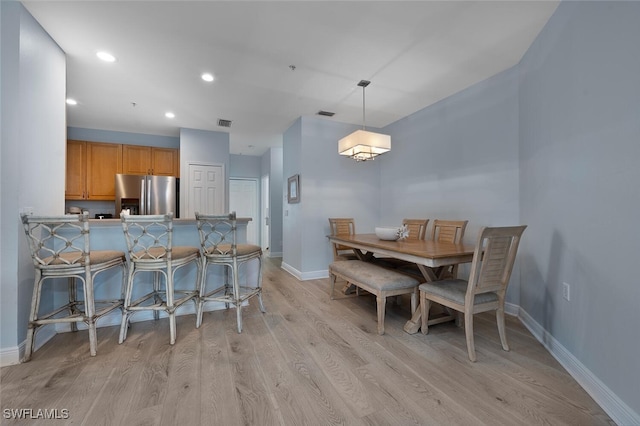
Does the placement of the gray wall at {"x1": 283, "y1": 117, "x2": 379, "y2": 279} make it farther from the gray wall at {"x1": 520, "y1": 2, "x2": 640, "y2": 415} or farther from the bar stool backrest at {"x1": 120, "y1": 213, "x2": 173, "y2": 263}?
the gray wall at {"x1": 520, "y1": 2, "x2": 640, "y2": 415}

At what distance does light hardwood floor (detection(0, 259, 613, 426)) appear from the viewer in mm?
1340

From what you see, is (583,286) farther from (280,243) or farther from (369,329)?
(280,243)

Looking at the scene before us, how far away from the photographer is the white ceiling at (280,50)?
1953 mm

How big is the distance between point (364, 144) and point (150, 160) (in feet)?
13.8

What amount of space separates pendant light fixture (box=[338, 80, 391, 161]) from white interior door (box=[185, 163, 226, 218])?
9.32 ft

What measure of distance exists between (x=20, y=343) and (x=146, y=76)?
270 centimetres

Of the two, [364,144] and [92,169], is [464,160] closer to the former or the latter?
[364,144]

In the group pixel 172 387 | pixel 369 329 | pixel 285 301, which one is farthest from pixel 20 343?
pixel 369 329

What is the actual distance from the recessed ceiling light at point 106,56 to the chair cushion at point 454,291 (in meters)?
3.68

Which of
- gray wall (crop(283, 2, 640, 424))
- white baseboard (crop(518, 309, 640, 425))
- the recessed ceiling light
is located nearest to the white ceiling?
the recessed ceiling light

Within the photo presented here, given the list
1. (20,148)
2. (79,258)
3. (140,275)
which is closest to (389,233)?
(140,275)

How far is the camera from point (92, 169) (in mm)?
4422

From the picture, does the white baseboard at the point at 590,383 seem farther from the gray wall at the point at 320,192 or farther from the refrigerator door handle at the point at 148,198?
the refrigerator door handle at the point at 148,198

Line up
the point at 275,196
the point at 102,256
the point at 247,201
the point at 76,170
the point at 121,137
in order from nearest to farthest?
the point at 102,256 → the point at 76,170 → the point at 121,137 → the point at 275,196 → the point at 247,201
